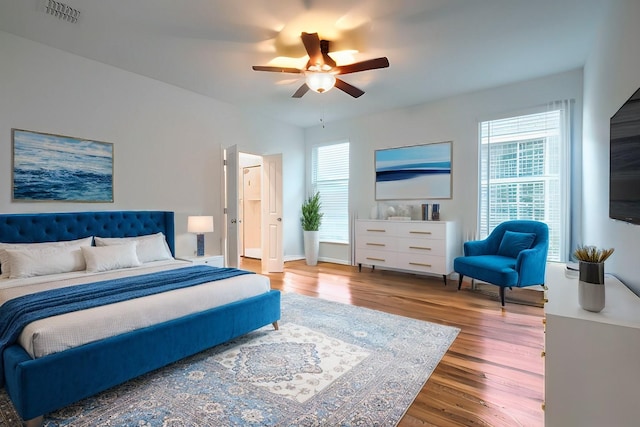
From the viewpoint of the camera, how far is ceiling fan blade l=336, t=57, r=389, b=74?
9.90 feet

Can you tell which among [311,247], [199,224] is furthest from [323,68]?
[311,247]

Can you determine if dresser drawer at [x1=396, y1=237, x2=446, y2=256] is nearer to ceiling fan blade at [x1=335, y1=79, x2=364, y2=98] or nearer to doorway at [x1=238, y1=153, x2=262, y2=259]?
ceiling fan blade at [x1=335, y1=79, x2=364, y2=98]

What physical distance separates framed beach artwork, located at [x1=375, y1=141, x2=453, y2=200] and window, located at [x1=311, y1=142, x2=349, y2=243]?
0.81 m

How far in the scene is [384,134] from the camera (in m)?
5.85

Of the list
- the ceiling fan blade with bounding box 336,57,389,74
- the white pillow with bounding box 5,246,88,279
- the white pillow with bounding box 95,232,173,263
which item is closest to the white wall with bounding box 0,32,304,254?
the white pillow with bounding box 95,232,173,263

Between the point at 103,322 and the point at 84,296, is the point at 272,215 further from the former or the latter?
the point at 103,322

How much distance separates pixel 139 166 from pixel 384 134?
404cm

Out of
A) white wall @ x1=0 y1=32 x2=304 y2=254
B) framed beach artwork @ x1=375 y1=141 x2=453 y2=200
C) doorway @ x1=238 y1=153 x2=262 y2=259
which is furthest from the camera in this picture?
doorway @ x1=238 y1=153 x2=262 y2=259

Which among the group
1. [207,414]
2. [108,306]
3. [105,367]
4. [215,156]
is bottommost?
[207,414]

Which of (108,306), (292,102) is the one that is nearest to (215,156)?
(292,102)

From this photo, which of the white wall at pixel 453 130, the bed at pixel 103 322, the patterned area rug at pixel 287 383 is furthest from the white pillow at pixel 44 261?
the white wall at pixel 453 130

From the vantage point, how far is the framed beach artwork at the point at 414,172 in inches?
204

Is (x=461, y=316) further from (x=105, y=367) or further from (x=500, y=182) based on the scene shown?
(x=105, y=367)

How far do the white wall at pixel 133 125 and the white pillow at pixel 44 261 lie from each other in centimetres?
Result: 67
